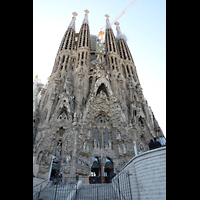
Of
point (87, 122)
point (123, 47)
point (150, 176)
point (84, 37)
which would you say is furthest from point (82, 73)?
point (150, 176)

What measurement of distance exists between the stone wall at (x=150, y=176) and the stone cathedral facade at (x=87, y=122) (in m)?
7.80

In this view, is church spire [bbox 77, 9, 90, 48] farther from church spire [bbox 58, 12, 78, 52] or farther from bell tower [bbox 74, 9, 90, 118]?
church spire [bbox 58, 12, 78, 52]

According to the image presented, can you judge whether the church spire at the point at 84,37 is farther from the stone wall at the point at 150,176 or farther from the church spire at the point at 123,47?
the stone wall at the point at 150,176

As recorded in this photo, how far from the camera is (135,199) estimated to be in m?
6.63

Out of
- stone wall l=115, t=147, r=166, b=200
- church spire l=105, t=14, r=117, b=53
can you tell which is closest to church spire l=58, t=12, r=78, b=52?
church spire l=105, t=14, r=117, b=53

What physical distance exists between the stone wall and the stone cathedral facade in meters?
7.80

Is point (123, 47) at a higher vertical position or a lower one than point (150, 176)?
higher

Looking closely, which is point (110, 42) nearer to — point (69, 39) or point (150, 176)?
point (69, 39)

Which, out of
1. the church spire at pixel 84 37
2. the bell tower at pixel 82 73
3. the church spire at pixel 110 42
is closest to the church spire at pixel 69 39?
the church spire at pixel 84 37

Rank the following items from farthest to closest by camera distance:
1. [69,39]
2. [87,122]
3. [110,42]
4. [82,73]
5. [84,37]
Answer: [110,42] < [84,37] < [69,39] < [82,73] < [87,122]

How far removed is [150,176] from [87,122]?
36.0 ft

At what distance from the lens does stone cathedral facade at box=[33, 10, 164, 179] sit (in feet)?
46.9

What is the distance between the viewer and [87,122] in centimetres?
1662
